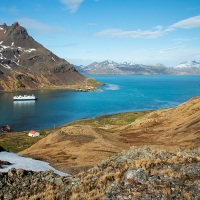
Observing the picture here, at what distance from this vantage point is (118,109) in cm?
15050

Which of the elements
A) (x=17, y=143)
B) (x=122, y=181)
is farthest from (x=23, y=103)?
(x=122, y=181)

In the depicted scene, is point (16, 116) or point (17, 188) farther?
point (16, 116)

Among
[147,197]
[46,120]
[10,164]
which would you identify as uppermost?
[147,197]

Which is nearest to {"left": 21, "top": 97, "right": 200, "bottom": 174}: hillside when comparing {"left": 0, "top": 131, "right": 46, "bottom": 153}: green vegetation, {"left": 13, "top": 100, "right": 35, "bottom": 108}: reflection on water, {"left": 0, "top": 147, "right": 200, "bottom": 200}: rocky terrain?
{"left": 0, "top": 147, "right": 200, "bottom": 200}: rocky terrain

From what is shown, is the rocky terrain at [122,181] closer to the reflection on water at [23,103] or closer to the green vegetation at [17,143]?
the green vegetation at [17,143]

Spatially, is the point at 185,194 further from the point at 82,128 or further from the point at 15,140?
the point at 15,140

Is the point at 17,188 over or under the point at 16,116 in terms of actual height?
over

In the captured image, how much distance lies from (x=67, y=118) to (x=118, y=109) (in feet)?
107

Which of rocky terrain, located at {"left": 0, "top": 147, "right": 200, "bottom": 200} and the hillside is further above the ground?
rocky terrain, located at {"left": 0, "top": 147, "right": 200, "bottom": 200}

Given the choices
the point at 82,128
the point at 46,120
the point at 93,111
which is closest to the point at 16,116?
the point at 46,120

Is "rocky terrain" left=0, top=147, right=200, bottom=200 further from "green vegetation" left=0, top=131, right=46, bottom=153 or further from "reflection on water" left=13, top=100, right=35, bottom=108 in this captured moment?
"reflection on water" left=13, top=100, right=35, bottom=108

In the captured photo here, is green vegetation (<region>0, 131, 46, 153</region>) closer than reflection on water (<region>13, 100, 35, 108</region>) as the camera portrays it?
Yes

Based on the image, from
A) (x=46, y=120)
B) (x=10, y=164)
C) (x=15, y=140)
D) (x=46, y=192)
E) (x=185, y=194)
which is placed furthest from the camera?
(x=46, y=120)

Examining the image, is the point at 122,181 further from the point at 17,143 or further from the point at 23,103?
the point at 23,103
